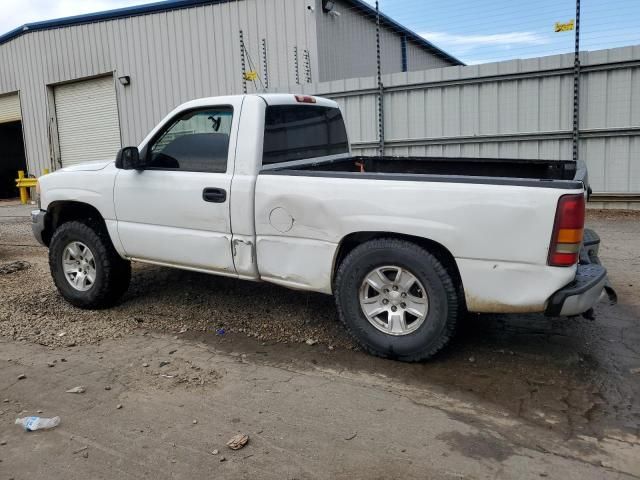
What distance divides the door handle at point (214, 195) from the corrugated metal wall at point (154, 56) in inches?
404

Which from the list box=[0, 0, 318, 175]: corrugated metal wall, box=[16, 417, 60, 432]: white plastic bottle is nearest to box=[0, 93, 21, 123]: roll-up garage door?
box=[0, 0, 318, 175]: corrugated metal wall

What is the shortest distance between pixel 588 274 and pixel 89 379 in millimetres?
3468

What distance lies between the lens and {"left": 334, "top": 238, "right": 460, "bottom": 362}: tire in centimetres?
393

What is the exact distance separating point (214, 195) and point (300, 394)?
69.3 inches

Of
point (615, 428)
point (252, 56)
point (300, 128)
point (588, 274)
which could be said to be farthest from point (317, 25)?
point (615, 428)

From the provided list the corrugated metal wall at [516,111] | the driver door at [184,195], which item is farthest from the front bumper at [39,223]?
the corrugated metal wall at [516,111]

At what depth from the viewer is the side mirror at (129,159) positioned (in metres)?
4.99

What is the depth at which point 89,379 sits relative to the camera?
4047 mm

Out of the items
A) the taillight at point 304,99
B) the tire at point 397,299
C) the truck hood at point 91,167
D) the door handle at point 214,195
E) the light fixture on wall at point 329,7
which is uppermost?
the light fixture on wall at point 329,7

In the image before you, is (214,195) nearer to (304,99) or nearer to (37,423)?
(304,99)

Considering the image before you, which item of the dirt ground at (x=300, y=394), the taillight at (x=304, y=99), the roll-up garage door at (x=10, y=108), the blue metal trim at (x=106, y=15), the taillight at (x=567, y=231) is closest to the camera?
the dirt ground at (x=300, y=394)

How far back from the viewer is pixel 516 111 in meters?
10.5

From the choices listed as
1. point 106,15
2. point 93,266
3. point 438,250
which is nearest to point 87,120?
point 106,15

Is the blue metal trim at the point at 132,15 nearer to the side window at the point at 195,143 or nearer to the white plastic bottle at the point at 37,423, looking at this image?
the side window at the point at 195,143
